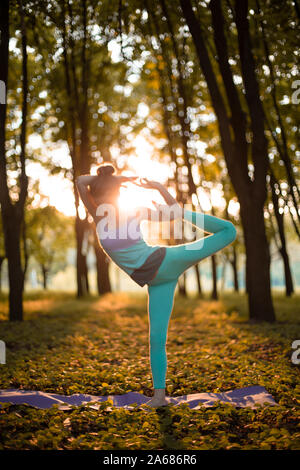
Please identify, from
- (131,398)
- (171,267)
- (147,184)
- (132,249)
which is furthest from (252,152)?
(131,398)

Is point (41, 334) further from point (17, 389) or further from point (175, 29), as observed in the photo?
point (175, 29)

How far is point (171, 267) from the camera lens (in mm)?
3873

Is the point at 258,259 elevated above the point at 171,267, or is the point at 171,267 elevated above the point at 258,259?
the point at 171,267

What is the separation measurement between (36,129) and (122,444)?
1674 cm

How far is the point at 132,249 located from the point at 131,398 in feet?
6.61

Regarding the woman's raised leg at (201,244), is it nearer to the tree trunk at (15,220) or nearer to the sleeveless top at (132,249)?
the sleeveless top at (132,249)

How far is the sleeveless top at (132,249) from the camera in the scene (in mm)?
3832

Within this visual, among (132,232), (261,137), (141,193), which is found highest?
(261,137)

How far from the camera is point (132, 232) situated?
3.87 meters

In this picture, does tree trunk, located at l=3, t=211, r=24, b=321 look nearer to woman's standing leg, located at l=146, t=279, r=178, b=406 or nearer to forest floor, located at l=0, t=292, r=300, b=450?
forest floor, located at l=0, t=292, r=300, b=450

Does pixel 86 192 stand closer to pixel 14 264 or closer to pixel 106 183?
pixel 106 183

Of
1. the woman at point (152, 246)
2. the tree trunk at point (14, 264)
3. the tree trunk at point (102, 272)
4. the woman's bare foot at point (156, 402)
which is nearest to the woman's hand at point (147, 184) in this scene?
the woman at point (152, 246)
